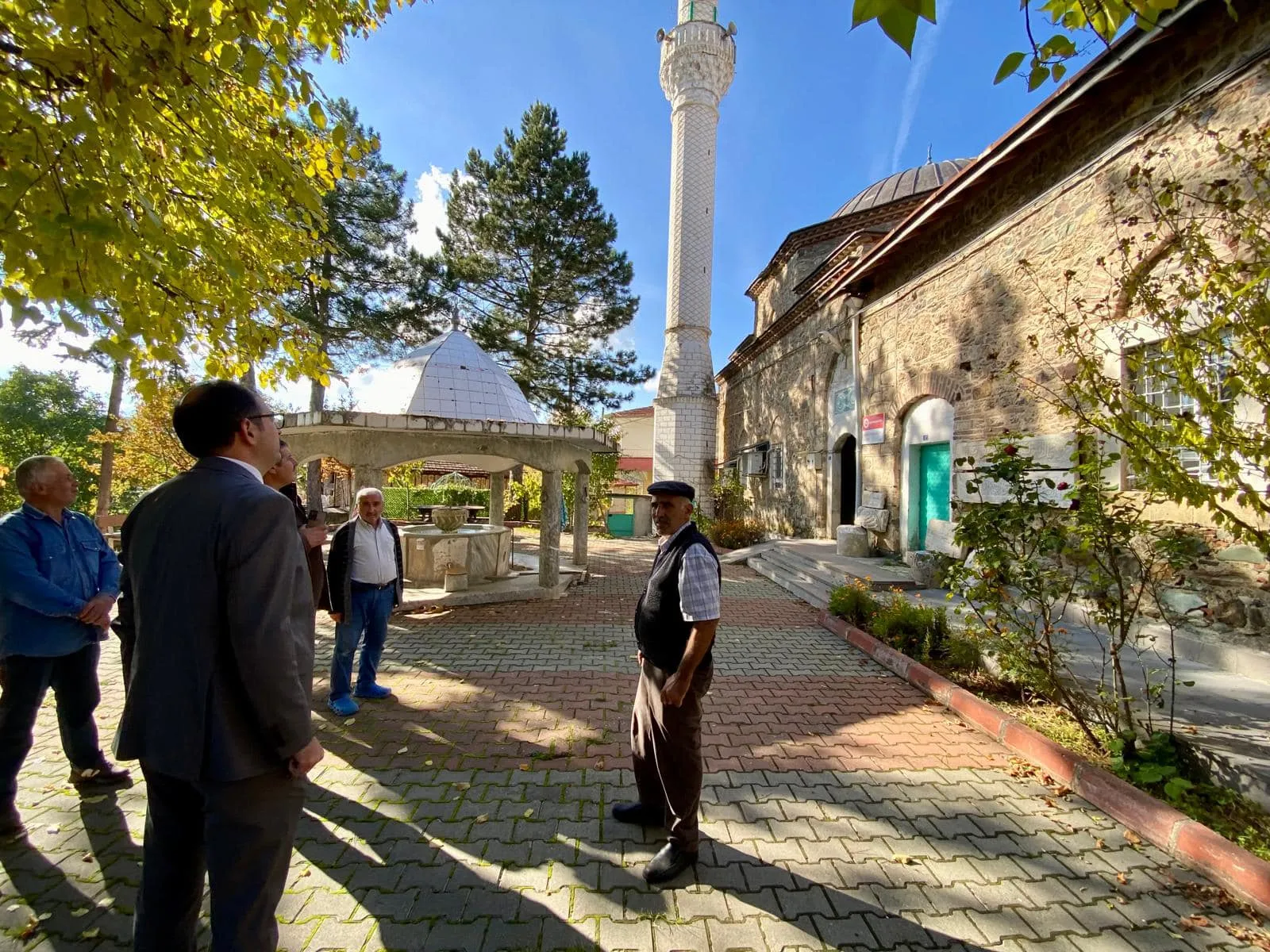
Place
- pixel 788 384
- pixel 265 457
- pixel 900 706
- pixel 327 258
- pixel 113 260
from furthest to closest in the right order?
pixel 327 258
pixel 788 384
pixel 900 706
pixel 113 260
pixel 265 457

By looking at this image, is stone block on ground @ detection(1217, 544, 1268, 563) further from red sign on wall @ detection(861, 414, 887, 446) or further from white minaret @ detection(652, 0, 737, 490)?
white minaret @ detection(652, 0, 737, 490)

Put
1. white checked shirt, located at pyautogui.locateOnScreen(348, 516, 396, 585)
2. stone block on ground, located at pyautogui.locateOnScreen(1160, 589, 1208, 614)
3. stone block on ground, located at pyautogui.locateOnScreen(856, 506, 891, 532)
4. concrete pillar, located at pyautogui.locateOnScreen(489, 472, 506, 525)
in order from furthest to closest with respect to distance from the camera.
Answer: concrete pillar, located at pyautogui.locateOnScreen(489, 472, 506, 525), stone block on ground, located at pyautogui.locateOnScreen(856, 506, 891, 532), stone block on ground, located at pyautogui.locateOnScreen(1160, 589, 1208, 614), white checked shirt, located at pyautogui.locateOnScreen(348, 516, 396, 585)

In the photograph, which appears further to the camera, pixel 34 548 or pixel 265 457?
pixel 34 548

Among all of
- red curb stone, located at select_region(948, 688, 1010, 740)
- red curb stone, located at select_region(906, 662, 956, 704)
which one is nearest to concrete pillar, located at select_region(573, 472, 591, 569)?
red curb stone, located at select_region(906, 662, 956, 704)

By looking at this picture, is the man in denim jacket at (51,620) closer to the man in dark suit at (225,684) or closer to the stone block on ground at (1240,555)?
the man in dark suit at (225,684)

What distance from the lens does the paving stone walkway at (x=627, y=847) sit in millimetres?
2221

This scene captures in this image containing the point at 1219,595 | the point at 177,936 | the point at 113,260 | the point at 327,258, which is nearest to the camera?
the point at 177,936

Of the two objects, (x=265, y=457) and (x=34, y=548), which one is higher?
(x=265, y=457)

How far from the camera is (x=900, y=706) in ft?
15.3

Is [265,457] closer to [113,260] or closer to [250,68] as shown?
[113,260]

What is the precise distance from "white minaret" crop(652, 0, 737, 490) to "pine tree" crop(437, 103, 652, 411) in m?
2.72

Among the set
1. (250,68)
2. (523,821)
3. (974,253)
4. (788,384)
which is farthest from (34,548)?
(788,384)

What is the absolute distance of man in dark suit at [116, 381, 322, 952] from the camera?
1.57m

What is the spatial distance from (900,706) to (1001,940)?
2.57 metres
